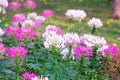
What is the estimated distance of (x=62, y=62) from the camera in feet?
18.7

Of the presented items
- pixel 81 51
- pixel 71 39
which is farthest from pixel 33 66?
pixel 81 51

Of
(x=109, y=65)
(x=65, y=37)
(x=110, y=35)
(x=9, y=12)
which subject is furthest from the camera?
(x=9, y=12)

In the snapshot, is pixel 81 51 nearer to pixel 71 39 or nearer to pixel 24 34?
pixel 71 39

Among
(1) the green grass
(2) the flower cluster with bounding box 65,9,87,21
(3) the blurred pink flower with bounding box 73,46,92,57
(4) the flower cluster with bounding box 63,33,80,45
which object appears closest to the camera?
(3) the blurred pink flower with bounding box 73,46,92,57

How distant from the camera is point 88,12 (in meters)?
17.5

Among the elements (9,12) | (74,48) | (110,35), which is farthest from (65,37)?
(9,12)

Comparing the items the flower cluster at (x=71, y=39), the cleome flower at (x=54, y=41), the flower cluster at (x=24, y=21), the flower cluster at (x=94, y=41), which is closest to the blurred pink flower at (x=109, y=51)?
the flower cluster at (x=94, y=41)

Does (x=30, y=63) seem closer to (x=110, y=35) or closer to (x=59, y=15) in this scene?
(x=110, y=35)

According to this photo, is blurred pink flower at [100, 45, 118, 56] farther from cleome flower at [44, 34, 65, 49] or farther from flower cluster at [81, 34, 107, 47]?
cleome flower at [44, 34, 65, 49]

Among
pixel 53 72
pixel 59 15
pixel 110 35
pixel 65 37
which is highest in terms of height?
pixel 59 15

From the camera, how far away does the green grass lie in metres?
13.4

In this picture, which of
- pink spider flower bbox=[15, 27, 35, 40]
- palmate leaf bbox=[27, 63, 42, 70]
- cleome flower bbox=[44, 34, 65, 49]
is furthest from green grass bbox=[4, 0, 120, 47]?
cleome flower bbox=[44, 34, 65, 49]

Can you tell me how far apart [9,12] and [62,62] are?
34.9ft

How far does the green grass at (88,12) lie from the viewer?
13380mm
